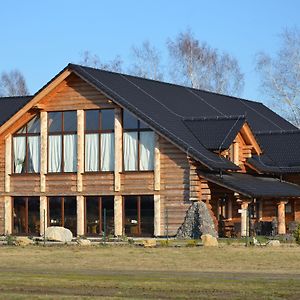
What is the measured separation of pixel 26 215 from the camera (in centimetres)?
4909

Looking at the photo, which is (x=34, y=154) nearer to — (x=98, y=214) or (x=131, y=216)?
(x=98, y=214)

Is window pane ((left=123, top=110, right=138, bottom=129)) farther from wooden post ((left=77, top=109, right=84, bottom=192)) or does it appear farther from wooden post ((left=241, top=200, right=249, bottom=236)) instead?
wooden post ((left=241, top=200, right=249, bottom=236))

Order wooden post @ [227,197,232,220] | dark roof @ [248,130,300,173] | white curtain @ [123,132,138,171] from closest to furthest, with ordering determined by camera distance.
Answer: white curtain @ [123,132,138,171] → wooden post @ [227,197,232,220] → dark roof @ [248,130,300,173]

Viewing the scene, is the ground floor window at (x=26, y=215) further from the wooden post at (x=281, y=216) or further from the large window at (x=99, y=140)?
the wooden post at (x=281, y=216)

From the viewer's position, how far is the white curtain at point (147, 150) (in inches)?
1811

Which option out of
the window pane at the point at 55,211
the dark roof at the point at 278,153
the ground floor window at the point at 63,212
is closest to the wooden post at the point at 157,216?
the ground floor window at the point at 63,212

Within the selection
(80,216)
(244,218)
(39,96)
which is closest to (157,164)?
(244,218)

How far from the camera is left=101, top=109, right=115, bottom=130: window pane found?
46781mm

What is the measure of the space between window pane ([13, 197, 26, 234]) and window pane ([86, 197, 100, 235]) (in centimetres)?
358

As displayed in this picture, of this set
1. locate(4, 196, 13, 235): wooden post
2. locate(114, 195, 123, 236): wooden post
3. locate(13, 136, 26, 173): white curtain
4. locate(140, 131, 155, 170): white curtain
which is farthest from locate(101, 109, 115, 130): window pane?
locate(4, 196, 13, 235): wooden post

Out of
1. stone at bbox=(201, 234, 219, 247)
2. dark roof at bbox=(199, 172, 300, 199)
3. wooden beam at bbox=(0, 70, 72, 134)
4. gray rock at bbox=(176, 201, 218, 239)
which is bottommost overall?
stone at bbox=(201, 234, 219, 247)

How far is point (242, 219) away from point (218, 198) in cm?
269

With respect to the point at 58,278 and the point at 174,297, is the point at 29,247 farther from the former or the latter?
the point at 174,297

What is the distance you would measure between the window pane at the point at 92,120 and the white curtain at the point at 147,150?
2471 millimetres
